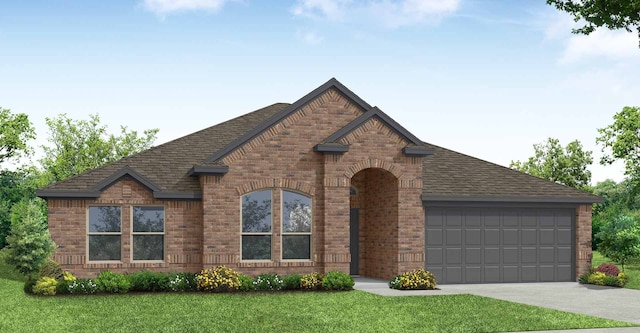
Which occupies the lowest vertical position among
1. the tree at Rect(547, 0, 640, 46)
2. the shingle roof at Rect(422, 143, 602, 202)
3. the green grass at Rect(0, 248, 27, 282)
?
the green grass at Rect(0, 248, 27, 282)

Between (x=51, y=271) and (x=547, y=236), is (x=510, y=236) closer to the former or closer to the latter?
(x=547, y=236)

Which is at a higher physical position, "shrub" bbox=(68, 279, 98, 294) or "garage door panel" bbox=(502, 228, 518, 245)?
"garage door panel" bbox=(502, 228, 518, 245)

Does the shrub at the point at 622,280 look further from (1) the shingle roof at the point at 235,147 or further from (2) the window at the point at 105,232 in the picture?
(2) the window at the point at 105,232

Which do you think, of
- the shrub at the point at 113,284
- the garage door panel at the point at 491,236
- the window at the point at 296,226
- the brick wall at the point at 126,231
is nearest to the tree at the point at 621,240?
the garage door panel at the point at 491,236

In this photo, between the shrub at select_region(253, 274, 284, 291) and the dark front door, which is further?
the dark front door

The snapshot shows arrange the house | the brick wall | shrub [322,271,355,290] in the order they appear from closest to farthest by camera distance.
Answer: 1. shrub [322,271,355,290]
2. the brick wall
3. the house

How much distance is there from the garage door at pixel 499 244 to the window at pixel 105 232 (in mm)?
10547

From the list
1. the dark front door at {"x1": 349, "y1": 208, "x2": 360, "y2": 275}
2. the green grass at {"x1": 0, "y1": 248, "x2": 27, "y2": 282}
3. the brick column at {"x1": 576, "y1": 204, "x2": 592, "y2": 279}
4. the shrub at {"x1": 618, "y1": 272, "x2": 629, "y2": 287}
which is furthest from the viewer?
the green grass at {"x1": 0, "y1": 248, "x2": 27, "y2": 282}

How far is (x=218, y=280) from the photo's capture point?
80.6 feet

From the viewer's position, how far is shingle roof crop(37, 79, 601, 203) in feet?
85.8

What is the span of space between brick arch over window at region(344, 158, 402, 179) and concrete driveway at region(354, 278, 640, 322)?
12.4 feet

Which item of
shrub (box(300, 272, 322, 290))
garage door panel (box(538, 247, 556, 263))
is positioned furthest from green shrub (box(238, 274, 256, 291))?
garage door panel (box(538, 247, 556, 263))

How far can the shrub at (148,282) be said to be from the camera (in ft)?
79.0

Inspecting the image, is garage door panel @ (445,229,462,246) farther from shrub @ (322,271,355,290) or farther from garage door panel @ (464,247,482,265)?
shrub @ (322,271,355,290)
